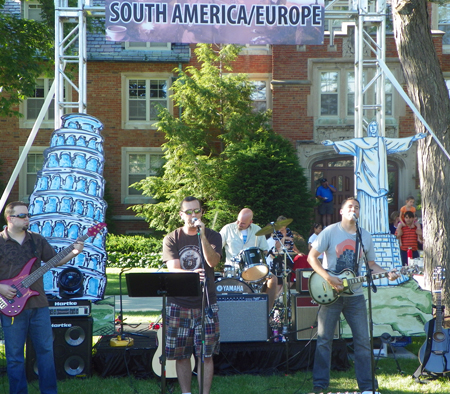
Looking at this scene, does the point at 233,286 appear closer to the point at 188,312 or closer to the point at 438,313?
the point at 188,312

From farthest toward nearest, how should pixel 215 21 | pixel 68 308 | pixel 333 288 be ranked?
pixel 215 21, pixel 68 308, pixel 333 288

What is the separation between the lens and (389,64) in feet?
61.7

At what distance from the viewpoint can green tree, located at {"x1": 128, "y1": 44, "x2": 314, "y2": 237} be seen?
16688 millimetres

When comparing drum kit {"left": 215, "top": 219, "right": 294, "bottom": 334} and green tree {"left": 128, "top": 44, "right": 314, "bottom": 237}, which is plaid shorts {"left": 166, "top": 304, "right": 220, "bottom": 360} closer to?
drum kit {"left": 215, "top": 219, "right": 294, "bottom": 334}

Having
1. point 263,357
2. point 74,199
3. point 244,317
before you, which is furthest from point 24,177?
point 263,357

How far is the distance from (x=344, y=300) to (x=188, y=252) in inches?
66.5

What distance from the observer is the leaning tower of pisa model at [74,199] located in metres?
7.21

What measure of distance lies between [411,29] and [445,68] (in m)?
12.3

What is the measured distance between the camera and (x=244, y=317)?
6.76m

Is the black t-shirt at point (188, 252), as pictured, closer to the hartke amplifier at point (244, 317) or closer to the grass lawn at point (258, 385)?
the grass lawn at point (258, 385)

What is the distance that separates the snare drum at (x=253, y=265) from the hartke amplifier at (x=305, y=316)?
0.59 m

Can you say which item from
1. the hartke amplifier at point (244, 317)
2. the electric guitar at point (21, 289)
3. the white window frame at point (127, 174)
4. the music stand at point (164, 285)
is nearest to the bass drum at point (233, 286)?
the hartke amplifier at point (244, 317)

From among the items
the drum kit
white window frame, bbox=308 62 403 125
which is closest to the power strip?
the drum kit

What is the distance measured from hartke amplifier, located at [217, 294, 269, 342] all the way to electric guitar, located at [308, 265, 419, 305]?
1.38 meters
